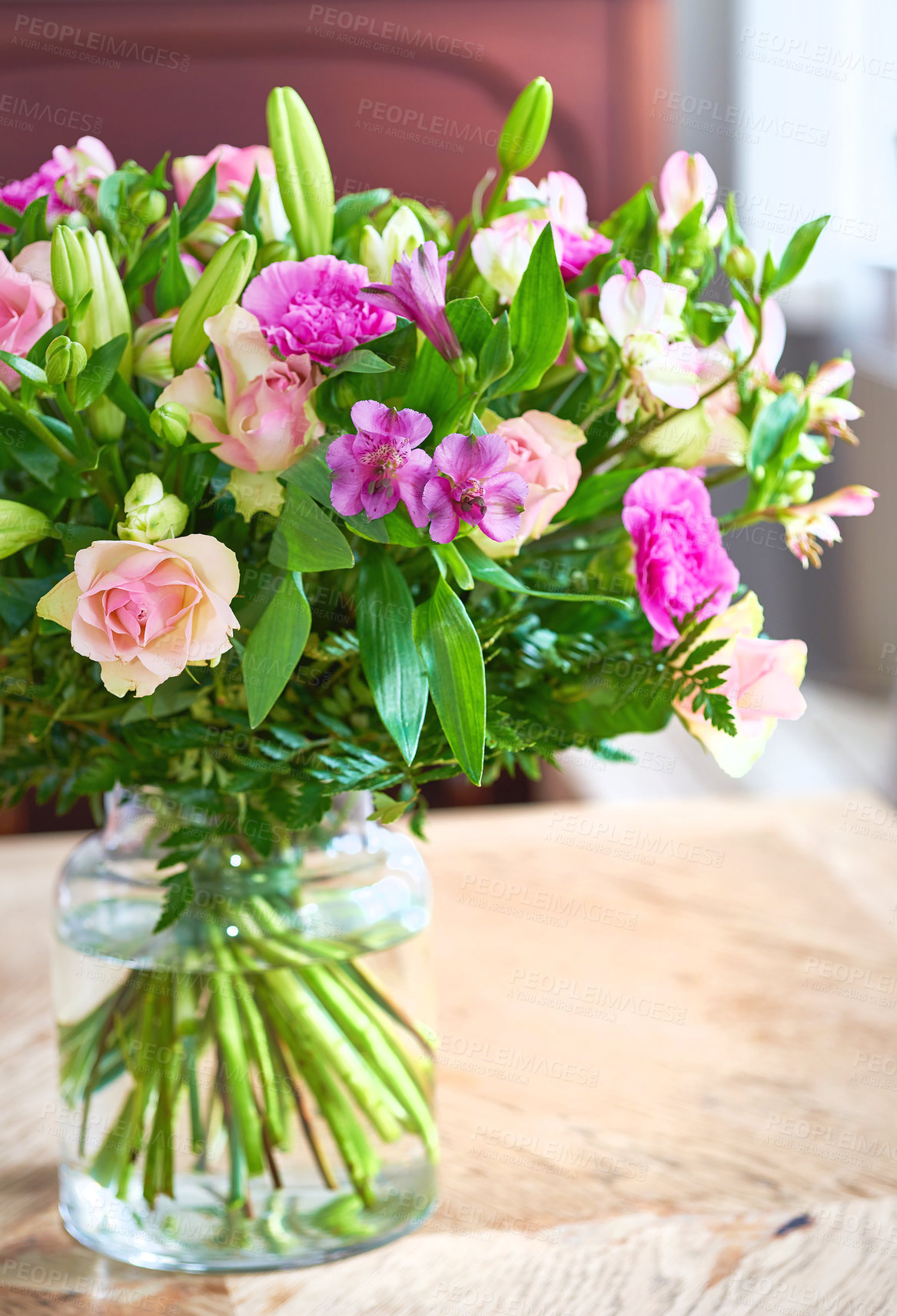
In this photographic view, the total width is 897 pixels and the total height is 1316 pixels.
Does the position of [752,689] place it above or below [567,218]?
below

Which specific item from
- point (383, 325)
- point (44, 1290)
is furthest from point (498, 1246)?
point (383, 325)

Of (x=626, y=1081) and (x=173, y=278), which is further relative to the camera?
(x=626, y=1081)

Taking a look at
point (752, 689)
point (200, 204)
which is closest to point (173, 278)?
point (200, 204)

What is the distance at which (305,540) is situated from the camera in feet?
1.32

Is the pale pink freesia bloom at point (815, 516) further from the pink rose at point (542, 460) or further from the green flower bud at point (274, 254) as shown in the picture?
the green flower bud at point (274, 254)

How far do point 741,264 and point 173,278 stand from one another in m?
0.22

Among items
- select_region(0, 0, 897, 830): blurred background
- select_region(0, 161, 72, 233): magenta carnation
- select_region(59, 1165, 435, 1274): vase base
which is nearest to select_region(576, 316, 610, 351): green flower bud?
select_region(0, 161, 72, 233): magenta carnation

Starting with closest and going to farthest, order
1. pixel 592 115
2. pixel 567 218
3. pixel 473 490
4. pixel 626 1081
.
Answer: pixel 473 490 → pixel 567 218 → pixel 626 1081 → pixel 592 115

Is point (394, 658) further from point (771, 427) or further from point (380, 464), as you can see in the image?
point (771, 427)

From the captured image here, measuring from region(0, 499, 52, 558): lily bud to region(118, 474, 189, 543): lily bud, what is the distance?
0.13 feet

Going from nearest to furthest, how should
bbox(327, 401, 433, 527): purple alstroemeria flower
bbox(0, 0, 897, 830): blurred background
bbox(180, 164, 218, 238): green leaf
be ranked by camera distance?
bbox(327, 401, 433, 527): purple alstroemeria flower, bbox(180, 164, 218, 238): green leaf, bbox(0, 0, 897, 830): blurred background

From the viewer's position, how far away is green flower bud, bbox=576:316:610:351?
17.3 inches

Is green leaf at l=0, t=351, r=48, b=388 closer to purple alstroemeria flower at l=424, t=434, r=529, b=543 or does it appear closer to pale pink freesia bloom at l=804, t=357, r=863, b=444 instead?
purple alstroemeria flower at l=424, t=434, r=529, b=543

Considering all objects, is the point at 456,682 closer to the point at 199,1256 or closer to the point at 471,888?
the point at 199,1256
